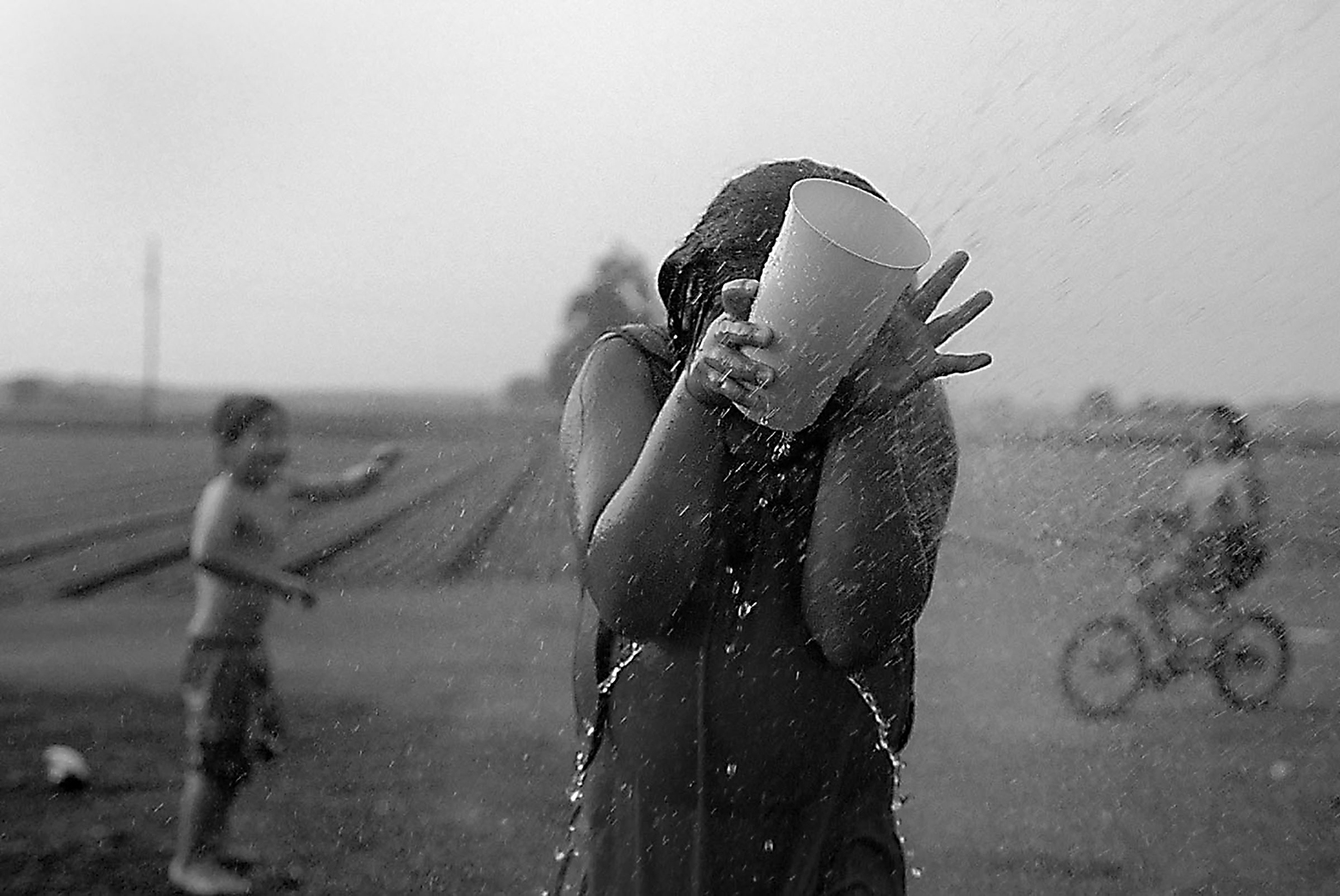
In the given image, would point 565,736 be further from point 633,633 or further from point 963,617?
point 633,633

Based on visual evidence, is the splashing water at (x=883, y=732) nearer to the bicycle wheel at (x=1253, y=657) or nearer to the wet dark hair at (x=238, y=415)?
the wet dark hair at (x=238, y=415)

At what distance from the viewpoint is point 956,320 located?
1.07 meters

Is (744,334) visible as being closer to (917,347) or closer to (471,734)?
(917,347)

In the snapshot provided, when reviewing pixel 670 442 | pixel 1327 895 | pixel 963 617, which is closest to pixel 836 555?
pixel 670 442

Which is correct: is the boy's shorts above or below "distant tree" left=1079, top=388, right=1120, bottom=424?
below

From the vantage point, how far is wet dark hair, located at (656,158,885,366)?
1.22 meters

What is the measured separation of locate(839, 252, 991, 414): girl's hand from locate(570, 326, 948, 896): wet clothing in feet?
0.29

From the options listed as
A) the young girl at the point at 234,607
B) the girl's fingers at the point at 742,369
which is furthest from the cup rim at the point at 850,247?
the young girl at the point at 234,607

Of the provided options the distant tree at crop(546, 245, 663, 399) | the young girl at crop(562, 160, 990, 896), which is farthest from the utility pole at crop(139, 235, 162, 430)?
the young girl at crop(562, 160, 990, 896)

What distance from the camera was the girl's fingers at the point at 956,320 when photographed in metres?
1.07

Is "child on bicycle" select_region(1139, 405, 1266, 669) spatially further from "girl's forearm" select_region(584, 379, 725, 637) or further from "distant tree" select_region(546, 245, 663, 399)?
"girl's forearm" select_region(584, 379, 725, 637)

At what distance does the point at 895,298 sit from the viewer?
1069mm

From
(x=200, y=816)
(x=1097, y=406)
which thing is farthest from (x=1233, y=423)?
(x=200, y=816)

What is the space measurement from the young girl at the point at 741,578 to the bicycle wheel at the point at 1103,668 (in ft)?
5.25
